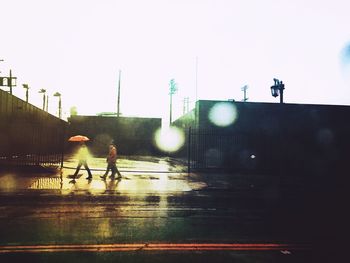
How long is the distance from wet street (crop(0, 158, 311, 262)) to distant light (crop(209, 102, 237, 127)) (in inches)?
727

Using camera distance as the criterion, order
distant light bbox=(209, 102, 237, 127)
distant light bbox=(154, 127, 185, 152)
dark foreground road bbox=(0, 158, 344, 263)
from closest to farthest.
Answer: dark foreground road bbox=(0, 158, 344, 263), distant light bbox=(209, 102, 237, 127), distant light bbox=(154, 127, 185, 152)

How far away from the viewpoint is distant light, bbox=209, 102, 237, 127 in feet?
106

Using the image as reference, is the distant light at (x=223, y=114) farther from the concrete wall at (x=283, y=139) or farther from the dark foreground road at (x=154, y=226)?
the dark foreground road at (x=154, y=226)

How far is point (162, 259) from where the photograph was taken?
541cm

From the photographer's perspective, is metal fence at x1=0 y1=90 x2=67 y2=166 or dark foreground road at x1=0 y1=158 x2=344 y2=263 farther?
metal fence at x1=0 y1=90 x2=67 y2=166

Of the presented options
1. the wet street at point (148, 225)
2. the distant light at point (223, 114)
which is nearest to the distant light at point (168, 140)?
the distant light at point (223, 114)

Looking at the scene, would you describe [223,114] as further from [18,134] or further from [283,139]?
[18,134]

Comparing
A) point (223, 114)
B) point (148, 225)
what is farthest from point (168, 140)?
point (148, 225)

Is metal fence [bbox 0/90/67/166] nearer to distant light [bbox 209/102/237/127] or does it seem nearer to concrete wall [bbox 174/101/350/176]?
concrete wall [bbox 174/101/350/176]

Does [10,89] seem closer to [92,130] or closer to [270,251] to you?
[92,130]

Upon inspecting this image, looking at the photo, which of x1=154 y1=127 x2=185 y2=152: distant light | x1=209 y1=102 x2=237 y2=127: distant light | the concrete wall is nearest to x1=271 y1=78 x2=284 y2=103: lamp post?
the concrete wall

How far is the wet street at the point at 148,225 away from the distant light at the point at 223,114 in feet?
60.6

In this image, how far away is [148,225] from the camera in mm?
7938

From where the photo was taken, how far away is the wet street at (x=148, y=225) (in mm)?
5742
